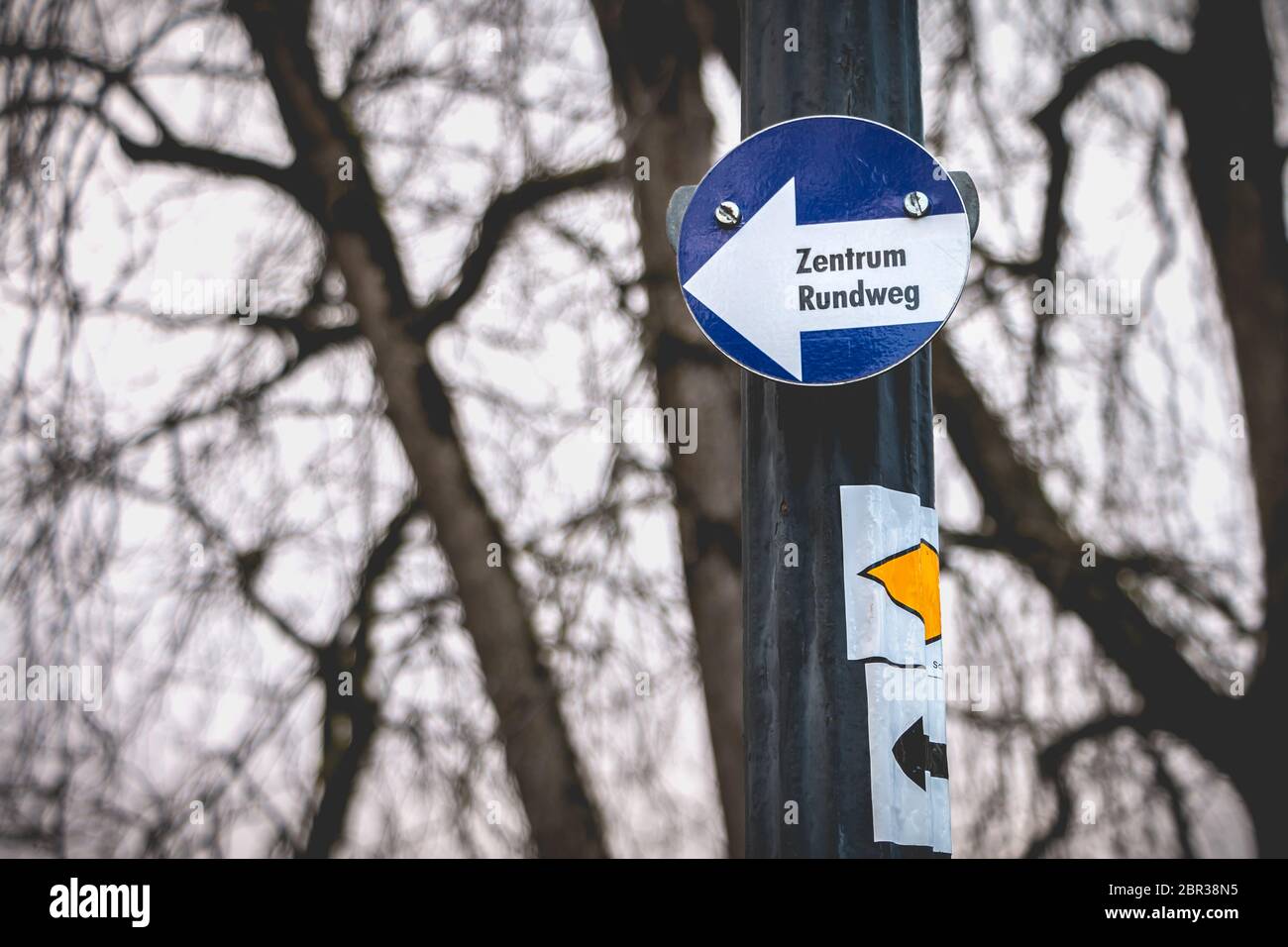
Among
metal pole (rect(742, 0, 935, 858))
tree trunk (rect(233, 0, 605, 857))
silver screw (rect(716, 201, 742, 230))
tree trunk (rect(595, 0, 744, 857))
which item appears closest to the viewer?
metal pole (rect(742, 0, 935, 858))

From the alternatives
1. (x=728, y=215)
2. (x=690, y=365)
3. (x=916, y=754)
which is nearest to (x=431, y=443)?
(x=690, y=365)

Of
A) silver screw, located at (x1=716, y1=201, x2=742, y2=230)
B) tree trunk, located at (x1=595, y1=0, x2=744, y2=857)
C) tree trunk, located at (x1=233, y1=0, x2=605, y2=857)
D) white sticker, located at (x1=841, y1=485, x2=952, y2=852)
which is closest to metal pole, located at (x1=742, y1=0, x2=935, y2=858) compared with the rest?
white sticker, located at (x1=841, y1=485, x2=952, y2=852)

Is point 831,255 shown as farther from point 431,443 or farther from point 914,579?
point 431,443

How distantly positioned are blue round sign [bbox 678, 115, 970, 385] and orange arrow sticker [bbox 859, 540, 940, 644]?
0.85 feet

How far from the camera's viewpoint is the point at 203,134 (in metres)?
5.45

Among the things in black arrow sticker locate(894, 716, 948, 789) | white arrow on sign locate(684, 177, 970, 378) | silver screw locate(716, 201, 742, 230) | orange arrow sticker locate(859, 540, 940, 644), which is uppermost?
silver screw locate(716, 201, 742, 230)

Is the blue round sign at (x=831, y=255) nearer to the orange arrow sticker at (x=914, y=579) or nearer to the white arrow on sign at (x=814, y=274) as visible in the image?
the white arrow on sign at (x=814, y=274)

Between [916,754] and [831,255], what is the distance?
0.69 metres

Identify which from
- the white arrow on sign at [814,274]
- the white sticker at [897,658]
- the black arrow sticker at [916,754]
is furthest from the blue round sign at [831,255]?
the black arrow sticker at [916,754]

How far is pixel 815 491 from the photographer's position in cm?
195

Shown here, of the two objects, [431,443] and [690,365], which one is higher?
[690,365]

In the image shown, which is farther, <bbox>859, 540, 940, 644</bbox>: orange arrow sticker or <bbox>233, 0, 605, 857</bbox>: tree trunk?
<bbox>233, 0, 605, 857</bbox>: tree trunk

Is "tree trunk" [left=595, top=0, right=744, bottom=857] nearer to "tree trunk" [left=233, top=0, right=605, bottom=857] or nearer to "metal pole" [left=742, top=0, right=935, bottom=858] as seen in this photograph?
"tree trunk" [left=233, top=0, right=605, bottom=857]

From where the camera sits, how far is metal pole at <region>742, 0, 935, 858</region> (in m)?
1.89
